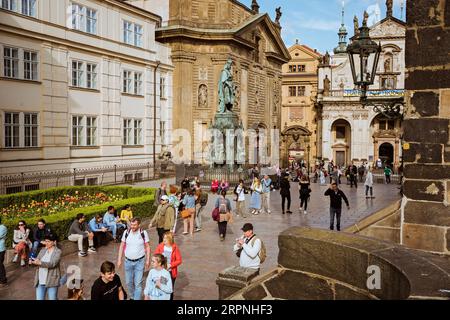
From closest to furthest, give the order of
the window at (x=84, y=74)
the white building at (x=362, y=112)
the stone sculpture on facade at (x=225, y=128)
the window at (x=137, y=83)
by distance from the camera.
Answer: the window at (x=84, y=74) → the stone sculpture on facade at (x=225, y=128) → the window at (x=137, y=83) → the white building at (x=362, y=112)

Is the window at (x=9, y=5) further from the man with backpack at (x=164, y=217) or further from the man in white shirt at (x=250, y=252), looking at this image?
the man in white shirt at (x=250, y=252)

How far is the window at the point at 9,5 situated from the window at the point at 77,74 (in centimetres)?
496

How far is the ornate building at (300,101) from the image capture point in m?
62.9

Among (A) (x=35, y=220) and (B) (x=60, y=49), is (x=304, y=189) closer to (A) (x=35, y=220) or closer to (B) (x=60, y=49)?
(A) (x=35, y=220)

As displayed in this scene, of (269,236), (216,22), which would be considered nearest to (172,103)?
(216,22)

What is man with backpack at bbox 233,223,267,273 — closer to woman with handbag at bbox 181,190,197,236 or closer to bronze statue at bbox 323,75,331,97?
woman with handbag at bbox 181,190,197,236

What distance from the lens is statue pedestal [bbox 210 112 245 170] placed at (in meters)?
31.3

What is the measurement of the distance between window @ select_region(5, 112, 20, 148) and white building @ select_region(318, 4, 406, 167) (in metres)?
39.6

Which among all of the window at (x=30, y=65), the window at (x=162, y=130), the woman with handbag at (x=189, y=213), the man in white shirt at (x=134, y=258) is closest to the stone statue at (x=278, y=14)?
the window at (x=162, y=130)

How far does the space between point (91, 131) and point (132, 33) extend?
8124 millimetres

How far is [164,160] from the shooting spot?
38938 millimetres

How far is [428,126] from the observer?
21.6 ft

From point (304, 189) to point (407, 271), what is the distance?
17806mm

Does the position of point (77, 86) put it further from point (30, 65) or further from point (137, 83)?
point (137, 83)
